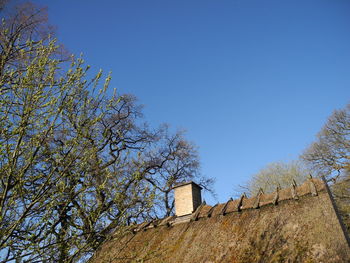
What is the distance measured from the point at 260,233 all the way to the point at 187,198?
411 centimetres

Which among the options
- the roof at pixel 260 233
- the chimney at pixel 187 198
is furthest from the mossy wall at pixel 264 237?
the chimney at pixel 187 198

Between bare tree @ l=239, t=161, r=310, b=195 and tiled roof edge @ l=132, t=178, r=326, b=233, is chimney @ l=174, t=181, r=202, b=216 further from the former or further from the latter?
bare tree @ l=239, t=161, r=310, b=195

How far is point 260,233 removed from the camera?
283 inches

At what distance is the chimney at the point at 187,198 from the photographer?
10617 mm

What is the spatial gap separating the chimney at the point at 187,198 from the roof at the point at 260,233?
1.75 ft

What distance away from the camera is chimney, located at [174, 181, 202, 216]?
10.6 metres

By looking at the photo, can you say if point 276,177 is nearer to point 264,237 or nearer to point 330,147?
point 330,147

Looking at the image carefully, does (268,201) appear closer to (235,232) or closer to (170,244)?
(235,232)

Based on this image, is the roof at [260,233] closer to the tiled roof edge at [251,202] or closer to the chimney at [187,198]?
the tiled roof edge at [251,202]

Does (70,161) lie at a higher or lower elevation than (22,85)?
lower

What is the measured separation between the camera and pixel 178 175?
62.0 feet

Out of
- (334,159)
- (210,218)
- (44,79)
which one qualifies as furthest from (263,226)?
(334,159)

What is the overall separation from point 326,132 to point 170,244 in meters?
15.2

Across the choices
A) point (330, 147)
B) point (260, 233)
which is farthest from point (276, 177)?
point (260, 233)
